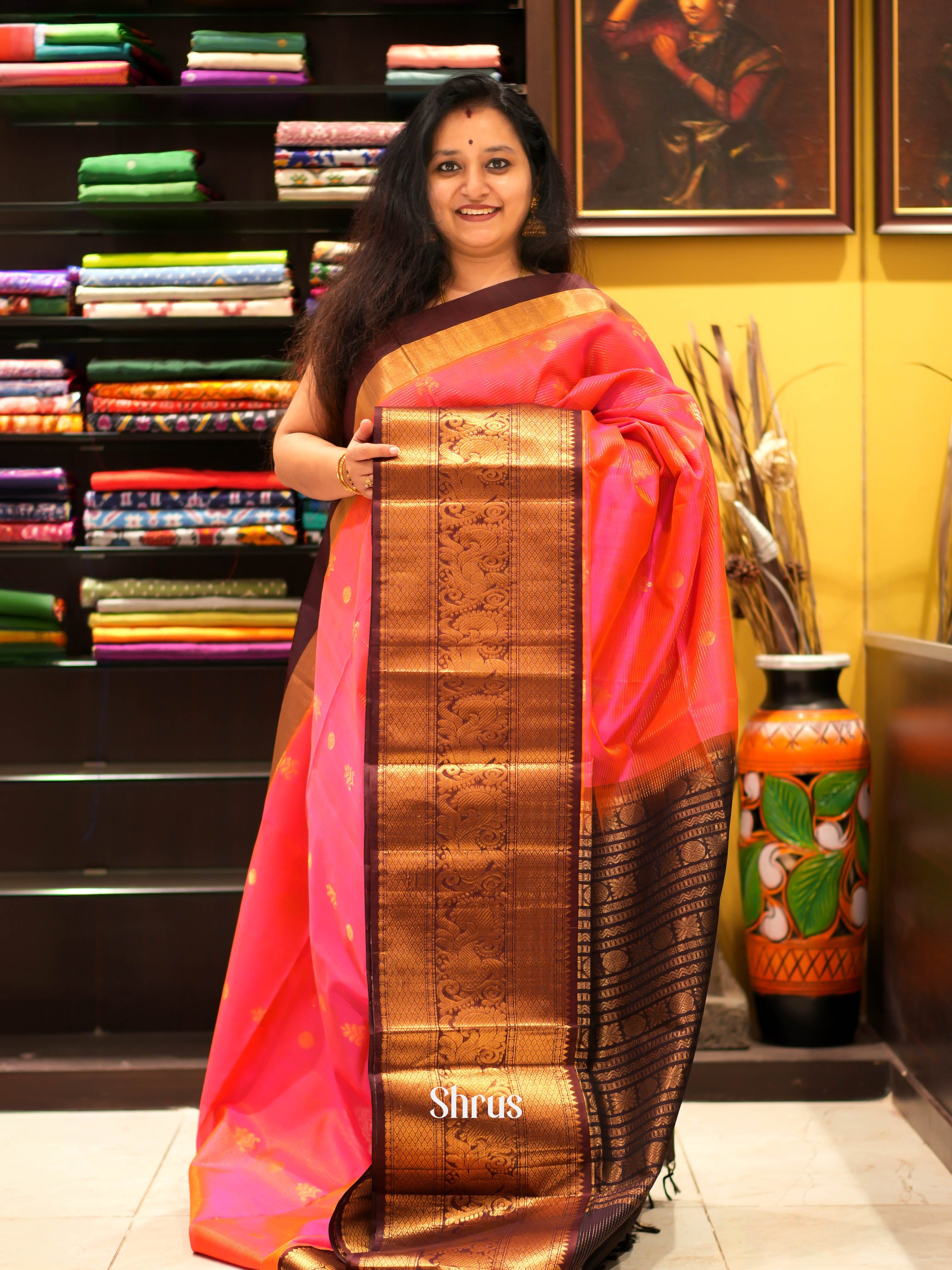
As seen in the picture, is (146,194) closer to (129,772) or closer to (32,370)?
(32,370)

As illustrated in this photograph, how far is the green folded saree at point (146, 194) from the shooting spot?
8.52ft

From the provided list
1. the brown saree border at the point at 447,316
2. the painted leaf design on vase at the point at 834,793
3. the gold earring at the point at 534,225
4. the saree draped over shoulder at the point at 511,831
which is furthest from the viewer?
the painted leaf design on vase at the point at 834,793

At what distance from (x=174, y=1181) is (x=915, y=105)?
261 centimetres

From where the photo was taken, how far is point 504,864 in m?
1.77

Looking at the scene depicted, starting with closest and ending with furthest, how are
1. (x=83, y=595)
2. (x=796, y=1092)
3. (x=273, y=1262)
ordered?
1. (x=273, y=1262)
2. (x=796, y=1092)
3. (x=83, y=595)

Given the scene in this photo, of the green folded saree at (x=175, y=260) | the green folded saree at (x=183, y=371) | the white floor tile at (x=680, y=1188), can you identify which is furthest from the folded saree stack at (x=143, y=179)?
the white floor tile at (x=680, y=1188)

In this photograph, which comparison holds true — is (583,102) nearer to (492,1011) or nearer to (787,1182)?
(492,1011)

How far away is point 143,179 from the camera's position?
2.60 meters

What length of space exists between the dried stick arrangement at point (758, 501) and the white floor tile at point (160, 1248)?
1585 mm

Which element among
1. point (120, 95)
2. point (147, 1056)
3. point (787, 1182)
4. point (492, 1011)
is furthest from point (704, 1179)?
point (120, 95)

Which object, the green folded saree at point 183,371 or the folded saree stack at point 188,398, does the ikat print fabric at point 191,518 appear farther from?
the green folded saree at point 183,371

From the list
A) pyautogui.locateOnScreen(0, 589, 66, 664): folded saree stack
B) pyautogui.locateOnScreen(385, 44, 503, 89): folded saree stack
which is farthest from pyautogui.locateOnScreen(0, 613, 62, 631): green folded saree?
pyautogui.locateOnScreen(385, 44, 503, 89): folded saree stack

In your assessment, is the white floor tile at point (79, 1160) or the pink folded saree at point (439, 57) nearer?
the white floor tile at point (79, 1160)

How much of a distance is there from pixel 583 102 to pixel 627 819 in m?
1.67
